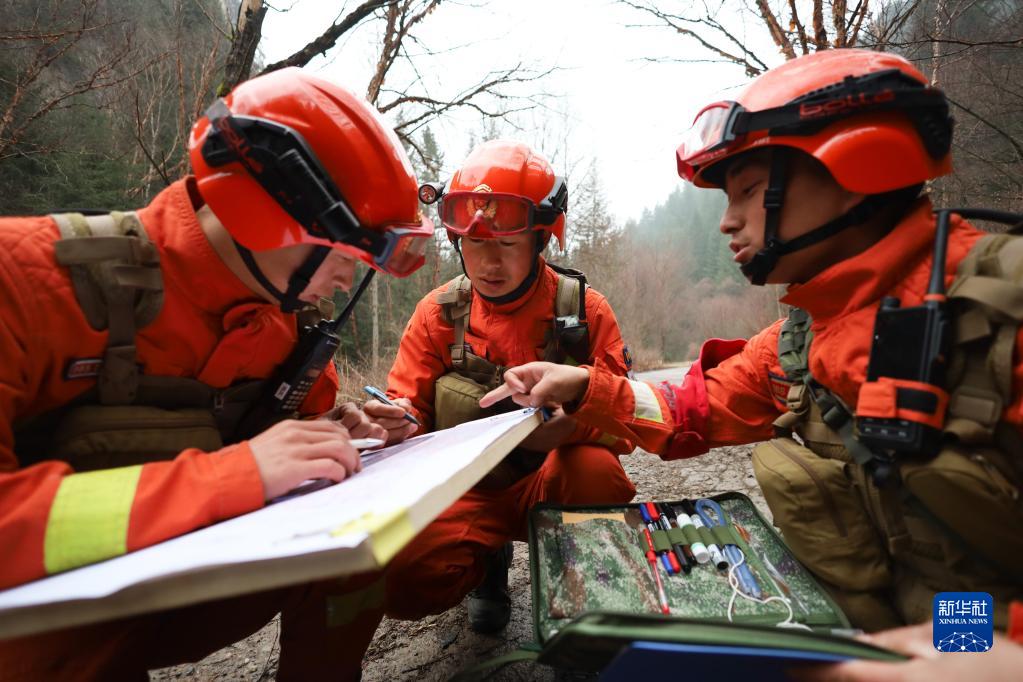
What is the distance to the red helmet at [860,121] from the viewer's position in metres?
1.43

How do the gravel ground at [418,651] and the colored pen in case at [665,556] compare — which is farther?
the gravel ground at [418,651]

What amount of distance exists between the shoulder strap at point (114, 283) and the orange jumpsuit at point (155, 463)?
31 millimetres

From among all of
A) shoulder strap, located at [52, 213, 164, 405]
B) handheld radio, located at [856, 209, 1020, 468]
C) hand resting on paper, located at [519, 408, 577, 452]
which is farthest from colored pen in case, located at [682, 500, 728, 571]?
shoulder strap, located at [52, 213, 164, 405]

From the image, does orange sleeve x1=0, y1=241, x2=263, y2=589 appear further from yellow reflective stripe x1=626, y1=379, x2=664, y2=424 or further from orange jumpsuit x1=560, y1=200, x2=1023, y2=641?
yellow reflective stripe x1=626, y1=379, x2=664, y2=424

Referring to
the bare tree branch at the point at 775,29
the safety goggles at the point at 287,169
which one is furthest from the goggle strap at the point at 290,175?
the bare tree branch at the point at 775,29

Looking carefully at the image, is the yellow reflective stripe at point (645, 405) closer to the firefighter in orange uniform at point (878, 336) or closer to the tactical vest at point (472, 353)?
the firefighter in orange uniform at point (878, 336)

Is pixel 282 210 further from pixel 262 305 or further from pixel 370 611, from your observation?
pixel 370 611

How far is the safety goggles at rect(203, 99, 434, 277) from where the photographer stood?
4.46ft

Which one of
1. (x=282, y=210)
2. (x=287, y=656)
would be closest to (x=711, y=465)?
(x=287, y=656)

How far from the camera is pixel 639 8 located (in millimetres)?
7199

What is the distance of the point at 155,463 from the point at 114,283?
56 cm

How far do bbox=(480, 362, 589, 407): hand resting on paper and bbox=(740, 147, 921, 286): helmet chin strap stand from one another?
77 centimetres

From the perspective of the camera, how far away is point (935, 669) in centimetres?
83

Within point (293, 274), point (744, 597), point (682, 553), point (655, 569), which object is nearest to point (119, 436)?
point (293, 274)
